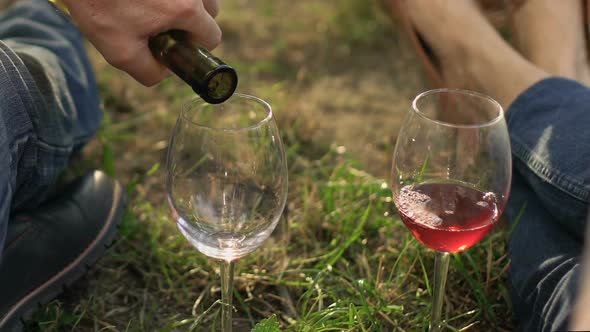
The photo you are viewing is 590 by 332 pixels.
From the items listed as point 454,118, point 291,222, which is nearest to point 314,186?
point 291,222

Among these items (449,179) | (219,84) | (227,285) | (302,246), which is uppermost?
(219,84)

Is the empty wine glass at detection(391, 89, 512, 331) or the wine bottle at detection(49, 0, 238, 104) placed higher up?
the wine bottle at detection(49, 0, 238, 104)

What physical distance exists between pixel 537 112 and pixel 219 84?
864 mm

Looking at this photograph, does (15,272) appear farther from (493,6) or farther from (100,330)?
(493,6)

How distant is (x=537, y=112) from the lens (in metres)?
1.85

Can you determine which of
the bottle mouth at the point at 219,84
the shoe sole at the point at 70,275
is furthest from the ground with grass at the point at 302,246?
the bottle mouth at the point at 219,84

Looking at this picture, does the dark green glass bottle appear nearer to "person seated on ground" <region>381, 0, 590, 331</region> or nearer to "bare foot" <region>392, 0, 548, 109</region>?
"person seated on ground" <region>381, 0, 590, 331</region>

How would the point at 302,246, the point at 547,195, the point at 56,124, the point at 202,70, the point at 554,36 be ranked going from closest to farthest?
the point at 202,70 → the point at 547,195 → the point at 56,124 → the point at 302,246 → the point at 554,36

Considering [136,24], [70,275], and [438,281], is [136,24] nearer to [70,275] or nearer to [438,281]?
[70,275]

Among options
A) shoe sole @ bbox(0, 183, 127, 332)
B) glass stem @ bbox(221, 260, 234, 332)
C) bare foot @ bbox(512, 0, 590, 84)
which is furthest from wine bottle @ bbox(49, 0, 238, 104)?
bare foot @ bbox(512, 0, 590, 84)

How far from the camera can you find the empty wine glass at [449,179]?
138 centimetres

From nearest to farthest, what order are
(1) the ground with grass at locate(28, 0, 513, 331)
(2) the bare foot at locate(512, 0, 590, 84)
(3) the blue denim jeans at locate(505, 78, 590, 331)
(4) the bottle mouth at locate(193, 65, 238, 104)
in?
(4) the bottle mouth at locate(193, 65, 238, 104) < (3) the blue denim jeans at locate(505, 78, 590, 331) < (1) the ground with grass at locate(28, 0, 513, 331) < (2) the bare foot at locate(512, 0, 590, 84)

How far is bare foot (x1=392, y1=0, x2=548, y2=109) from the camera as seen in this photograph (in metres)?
2.03

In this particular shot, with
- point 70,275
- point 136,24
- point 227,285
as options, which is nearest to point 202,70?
point 136,24
